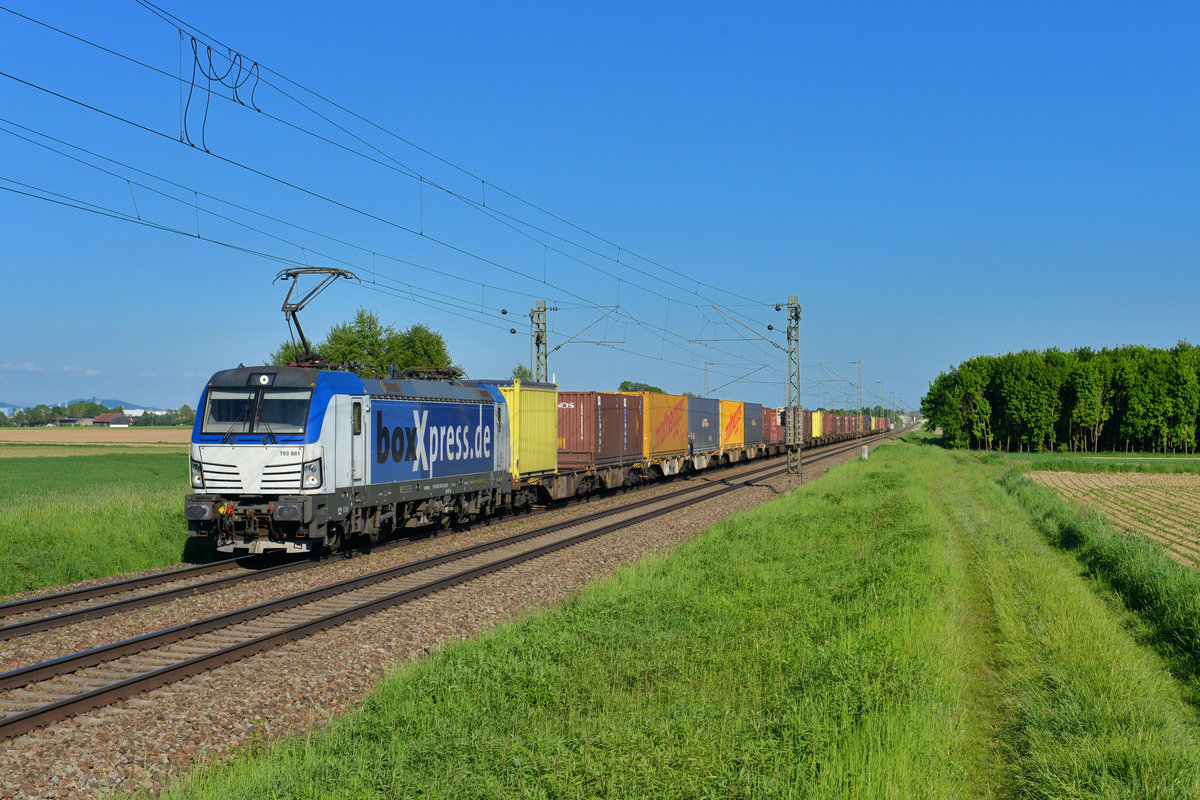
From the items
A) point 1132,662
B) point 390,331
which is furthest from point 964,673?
point 390,331

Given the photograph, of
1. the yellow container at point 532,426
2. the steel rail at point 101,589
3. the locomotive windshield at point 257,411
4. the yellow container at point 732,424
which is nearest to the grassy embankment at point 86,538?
the steel rail at point 101,589

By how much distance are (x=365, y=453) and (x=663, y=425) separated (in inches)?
788

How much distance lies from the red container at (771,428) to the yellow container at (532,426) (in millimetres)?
31990

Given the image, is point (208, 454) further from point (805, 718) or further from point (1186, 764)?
point (1186, 764)

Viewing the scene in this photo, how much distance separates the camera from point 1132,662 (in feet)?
32.8

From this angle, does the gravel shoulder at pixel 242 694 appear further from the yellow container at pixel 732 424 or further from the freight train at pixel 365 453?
the yellow container at pixel 732 424

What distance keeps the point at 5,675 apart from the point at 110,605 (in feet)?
10.9

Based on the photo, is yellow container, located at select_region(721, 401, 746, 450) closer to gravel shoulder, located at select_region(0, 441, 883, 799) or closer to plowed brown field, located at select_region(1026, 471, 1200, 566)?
plowed brown field, located at select_region(1026, 471, 1200, 566)

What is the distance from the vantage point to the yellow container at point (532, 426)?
23969 millimetres

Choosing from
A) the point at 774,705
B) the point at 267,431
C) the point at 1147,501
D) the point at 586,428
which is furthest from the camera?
the point at 1147,501

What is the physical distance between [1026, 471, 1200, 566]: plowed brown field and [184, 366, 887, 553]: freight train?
17.1 m

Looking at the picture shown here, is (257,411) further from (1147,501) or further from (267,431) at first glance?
(1147,501)

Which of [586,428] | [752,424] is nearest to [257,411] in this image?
[586,428]

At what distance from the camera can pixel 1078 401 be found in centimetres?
8112
